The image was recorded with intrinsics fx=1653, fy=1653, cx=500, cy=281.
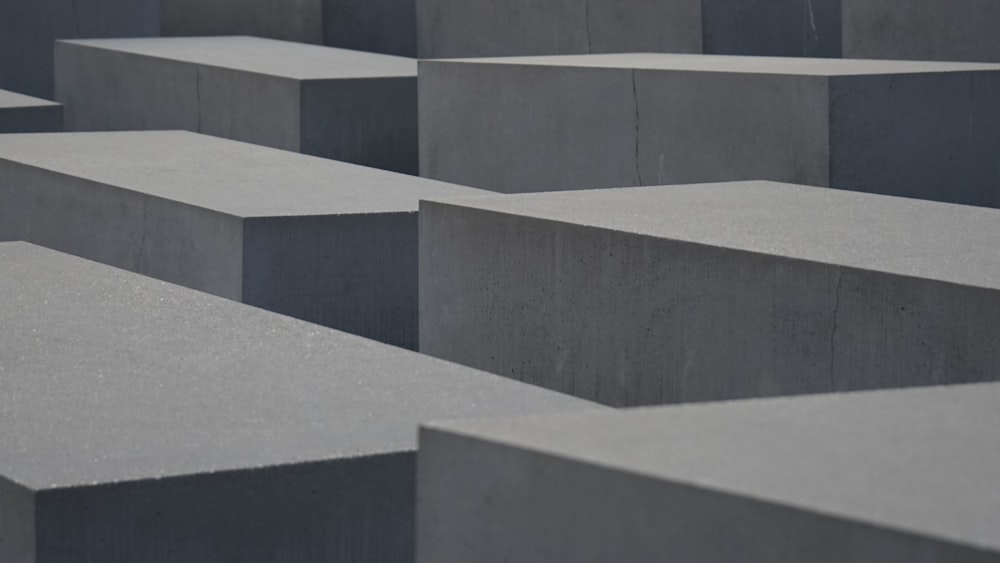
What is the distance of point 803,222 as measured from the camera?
486 centimetres

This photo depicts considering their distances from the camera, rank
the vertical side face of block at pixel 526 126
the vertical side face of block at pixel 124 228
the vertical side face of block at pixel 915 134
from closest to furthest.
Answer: the vertical side face of block at pixel 124 228
the vertical side face of block at pixel 915 134
the vertical side face of block at pixel 526 126

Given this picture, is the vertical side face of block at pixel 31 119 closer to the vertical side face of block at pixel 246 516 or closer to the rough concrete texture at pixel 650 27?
the rough concrete texture at pixel 650 27

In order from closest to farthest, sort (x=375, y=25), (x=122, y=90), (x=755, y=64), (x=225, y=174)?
(x=225, y=174)
(x=755, y=64)
(x=122, y=90)
(x=375, y=25)

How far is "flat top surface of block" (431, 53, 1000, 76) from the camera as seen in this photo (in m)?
6.98

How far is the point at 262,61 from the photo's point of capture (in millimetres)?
11195

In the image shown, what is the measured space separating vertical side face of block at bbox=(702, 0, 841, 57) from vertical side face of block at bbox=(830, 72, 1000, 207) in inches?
189

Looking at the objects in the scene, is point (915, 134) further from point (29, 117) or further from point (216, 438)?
point (29, 117)

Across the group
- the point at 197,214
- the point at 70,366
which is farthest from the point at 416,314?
the point at 70,366

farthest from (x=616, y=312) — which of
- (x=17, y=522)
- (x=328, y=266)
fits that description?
(x=17, y=522)

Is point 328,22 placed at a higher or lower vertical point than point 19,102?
higher

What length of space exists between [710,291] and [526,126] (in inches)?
163

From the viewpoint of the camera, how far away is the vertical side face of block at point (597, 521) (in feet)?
5.82

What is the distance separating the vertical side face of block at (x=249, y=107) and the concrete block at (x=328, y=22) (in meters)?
5.24

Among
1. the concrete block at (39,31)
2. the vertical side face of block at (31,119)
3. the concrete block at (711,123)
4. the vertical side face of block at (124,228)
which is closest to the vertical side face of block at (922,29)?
the concrete block at (711,123)
